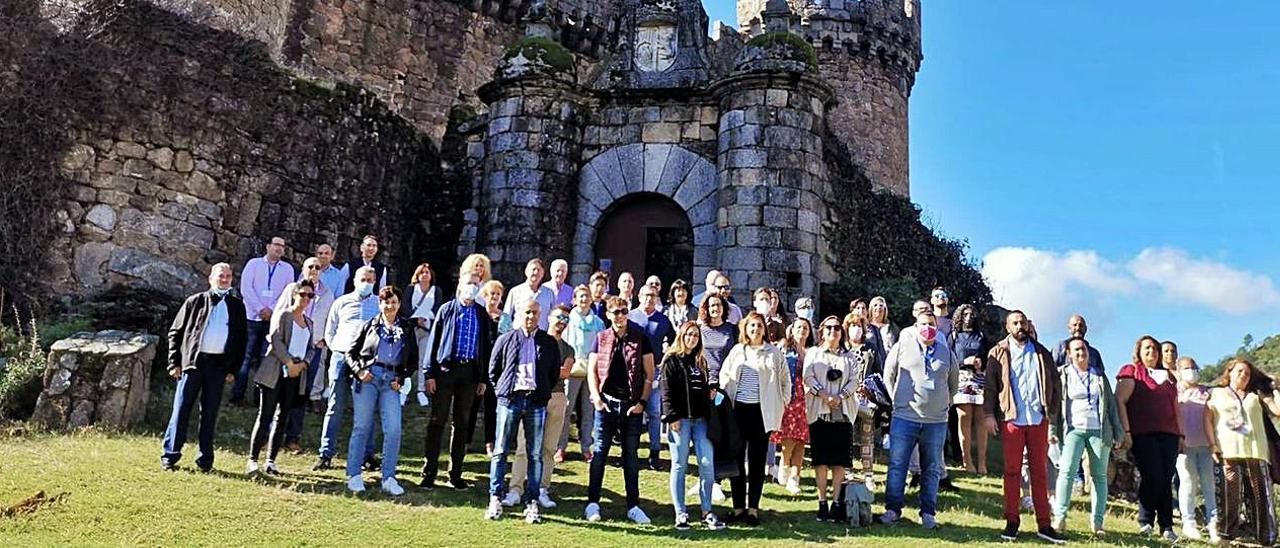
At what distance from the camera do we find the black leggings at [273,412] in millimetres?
6594

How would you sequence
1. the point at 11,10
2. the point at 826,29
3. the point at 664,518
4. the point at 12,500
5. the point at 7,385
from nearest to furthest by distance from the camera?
the point at 12,500 < the point at 664,518 < the point at 7,385 < the point at 11,10 < the point at 826,29

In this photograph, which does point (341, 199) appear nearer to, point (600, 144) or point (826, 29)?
point (600, 144)

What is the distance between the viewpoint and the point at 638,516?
19.9ft

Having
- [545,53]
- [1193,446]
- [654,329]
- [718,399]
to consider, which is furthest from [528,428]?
[545,53]

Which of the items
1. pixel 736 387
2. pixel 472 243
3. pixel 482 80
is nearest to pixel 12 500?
pixel 736 387

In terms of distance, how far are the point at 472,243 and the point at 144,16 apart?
15.0 feet

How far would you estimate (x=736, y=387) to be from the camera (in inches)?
249

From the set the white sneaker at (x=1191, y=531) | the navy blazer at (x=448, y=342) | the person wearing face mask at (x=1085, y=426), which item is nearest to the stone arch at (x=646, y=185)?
the navy blazer at (x=448, y=342)

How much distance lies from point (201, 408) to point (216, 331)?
534 mm

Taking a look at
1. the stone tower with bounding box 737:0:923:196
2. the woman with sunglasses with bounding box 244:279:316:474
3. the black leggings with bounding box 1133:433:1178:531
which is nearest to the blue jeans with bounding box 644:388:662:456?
the woman with sunglasses with bounding box 244:279:316:474

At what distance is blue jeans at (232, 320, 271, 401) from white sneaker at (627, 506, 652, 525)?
3.02 m

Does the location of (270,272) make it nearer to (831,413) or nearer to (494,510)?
(494,510)

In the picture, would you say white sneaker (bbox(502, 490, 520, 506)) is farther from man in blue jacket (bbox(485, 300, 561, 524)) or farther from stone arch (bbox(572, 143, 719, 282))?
stone arch (bbox(572, 143, 719, 282))

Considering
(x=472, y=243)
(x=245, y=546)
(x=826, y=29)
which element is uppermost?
(x=826, y=29)
